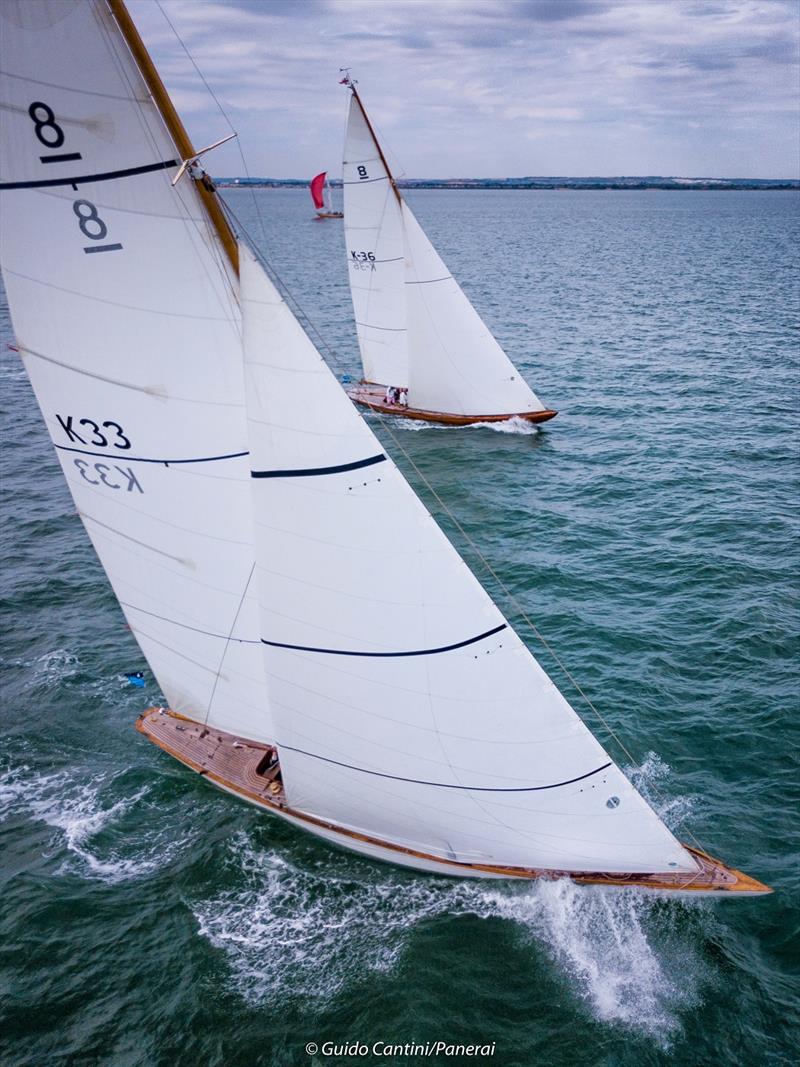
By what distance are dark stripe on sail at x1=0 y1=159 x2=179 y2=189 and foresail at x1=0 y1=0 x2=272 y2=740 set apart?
0.02 meters

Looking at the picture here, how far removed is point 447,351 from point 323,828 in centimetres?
2428

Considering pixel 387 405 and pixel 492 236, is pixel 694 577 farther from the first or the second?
pixel 492 236

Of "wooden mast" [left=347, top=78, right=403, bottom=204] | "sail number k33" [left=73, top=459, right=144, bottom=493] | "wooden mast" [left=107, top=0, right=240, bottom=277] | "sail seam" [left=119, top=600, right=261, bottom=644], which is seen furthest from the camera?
"wooden mast" [left=347, top=78, right=403, bottom=204]

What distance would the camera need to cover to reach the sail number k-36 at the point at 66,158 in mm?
9094

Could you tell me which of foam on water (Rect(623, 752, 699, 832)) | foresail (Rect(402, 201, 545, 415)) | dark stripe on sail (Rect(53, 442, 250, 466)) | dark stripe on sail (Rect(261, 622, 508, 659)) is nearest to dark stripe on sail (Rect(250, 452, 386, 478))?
dark stripe on sail (Rect(53, 442, 250, 466))

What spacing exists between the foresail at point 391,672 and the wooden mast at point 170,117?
0.42m

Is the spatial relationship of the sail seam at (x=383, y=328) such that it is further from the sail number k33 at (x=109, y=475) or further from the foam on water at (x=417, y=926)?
the foam on water at (x=417, y=926)

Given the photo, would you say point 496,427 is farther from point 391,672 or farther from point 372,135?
point 391,672

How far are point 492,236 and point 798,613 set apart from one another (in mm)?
133977

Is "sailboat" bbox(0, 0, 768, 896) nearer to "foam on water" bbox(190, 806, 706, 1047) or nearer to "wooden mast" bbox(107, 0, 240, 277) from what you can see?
"wooden mast" bbox(107, 0, 240, 277)

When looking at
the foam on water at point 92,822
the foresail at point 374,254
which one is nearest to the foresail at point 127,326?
the foam on water at point 92,822

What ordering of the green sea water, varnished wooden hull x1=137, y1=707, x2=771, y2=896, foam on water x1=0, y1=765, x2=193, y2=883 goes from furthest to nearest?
foam on water x1=0, y1=765, x2=193, y2=883 → varnished wooden hull x1=137, y1=707, x2=771, y2=896 → the green sea water

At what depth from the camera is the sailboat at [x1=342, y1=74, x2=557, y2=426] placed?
1273 inches

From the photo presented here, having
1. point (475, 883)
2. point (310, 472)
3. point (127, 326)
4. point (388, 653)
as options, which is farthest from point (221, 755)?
point (127, 326)
